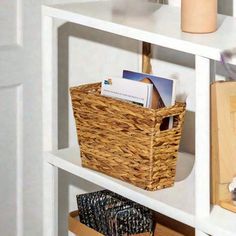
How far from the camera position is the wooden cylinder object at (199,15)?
1.51m

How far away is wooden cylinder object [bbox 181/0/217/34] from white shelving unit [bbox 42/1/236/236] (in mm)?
18

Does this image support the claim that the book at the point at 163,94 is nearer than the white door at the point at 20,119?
Yes

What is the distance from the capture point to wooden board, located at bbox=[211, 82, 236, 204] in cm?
152

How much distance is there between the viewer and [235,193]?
1550 millimetres

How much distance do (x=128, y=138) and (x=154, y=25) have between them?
0.28 meters

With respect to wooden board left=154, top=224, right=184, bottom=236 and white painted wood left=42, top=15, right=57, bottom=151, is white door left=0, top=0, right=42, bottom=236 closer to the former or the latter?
white painted wood left=42, top=15, right=57, bottom=151

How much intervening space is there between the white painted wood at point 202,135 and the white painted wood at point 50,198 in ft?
1.87

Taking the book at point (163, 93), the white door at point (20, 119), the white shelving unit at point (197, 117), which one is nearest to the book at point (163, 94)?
the book at point (163, 93)

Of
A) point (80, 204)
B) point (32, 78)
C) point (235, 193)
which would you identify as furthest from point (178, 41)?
point (32, 78)

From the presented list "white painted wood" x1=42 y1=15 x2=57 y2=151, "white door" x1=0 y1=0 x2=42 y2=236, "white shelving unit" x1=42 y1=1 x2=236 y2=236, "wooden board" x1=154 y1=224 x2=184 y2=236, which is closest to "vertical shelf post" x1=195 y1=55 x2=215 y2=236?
"white shelving unit" x1=42 y1=1 x2=236 y2=236

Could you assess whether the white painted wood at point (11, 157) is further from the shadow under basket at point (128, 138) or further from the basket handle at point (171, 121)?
the basket handle at point (171, 121)

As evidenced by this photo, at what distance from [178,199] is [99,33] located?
2.61 feet

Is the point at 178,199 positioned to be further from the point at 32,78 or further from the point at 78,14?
the point at 32,78

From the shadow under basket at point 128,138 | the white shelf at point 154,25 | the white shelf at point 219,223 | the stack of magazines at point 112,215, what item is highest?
the white shelf at point 154,25
